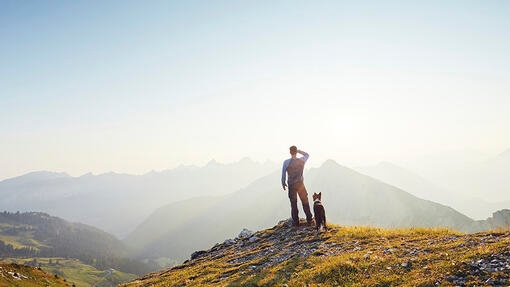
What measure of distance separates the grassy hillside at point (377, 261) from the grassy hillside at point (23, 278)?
11923mm

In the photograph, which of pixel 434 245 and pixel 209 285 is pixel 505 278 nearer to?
pixel 434 245

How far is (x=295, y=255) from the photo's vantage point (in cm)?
1622

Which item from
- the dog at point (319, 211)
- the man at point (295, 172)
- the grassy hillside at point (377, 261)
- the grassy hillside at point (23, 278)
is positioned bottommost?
the grassy hillside at point (23, 278)

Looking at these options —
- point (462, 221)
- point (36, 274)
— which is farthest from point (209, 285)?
point (462, 221)

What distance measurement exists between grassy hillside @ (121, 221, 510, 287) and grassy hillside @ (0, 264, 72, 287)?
39.1 ft

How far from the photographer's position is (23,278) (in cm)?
2338

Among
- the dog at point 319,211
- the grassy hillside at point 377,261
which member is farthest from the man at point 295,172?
the grassy hillside at point 377,261

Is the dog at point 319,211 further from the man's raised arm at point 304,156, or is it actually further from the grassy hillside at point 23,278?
the grassy hillside at point 23,278

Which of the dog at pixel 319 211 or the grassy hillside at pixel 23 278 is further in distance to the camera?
the grassy hillside at pixel 23 278

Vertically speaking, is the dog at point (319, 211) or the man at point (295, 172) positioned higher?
the man at point (295, 172)

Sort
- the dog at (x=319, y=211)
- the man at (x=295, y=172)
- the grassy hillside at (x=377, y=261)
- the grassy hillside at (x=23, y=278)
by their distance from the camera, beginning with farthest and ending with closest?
the man at (x=295, y=172)
the grassy hillside at (x=23, y=278)
the dog at (x=319, y=211)
the grassy hillside at (x=377, y=261)

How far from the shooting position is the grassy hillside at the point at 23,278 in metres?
21.0

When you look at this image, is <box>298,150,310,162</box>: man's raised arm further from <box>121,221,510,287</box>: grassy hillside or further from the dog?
<box>121,221,510,287</box>: grassy hillside

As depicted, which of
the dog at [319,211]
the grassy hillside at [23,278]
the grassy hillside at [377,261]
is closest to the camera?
the grassy hillside at [377,261]
